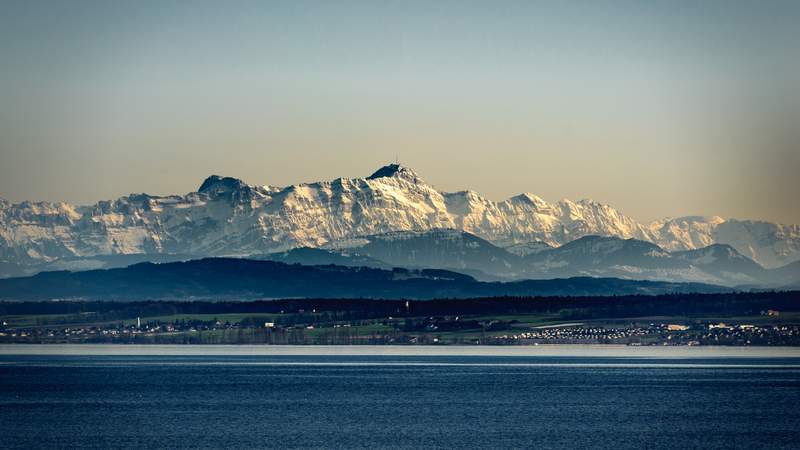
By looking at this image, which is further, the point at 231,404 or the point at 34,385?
the point at 34,385

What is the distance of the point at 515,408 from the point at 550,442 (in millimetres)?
35164

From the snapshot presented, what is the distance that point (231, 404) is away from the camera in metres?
162

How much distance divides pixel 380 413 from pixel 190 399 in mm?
31690

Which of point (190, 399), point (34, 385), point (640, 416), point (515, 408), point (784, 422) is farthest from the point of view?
point (34, 385)

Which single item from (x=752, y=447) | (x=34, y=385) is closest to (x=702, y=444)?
(x=752, y=447)

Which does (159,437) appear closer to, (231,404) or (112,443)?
(112,443)

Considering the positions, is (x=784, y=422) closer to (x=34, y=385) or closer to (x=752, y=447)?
(x=752, y=447)

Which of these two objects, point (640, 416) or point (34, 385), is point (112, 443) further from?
point (34, 385)

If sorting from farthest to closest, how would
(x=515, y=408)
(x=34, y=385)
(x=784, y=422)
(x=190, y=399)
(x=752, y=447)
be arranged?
(x=34, y=385), (x=190, y=399), (x=515, y=408), (x=784, y=422), (x=752, y=447)

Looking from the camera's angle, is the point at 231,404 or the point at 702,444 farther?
the point at 231,404

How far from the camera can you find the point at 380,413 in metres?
150

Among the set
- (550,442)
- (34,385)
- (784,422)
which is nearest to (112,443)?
(550,442)

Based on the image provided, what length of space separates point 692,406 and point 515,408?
20.4 metres

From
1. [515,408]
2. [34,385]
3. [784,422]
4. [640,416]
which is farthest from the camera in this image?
[34,385]
